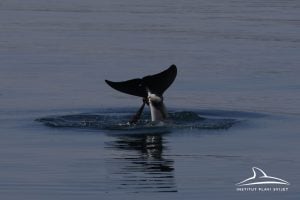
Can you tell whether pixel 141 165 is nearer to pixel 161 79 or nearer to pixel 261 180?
pixel 261 180

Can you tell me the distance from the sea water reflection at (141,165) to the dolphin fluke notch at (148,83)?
24.5 inches

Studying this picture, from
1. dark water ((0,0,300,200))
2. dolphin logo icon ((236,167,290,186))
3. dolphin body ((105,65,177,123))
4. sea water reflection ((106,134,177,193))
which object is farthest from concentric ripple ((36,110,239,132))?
dolphin logo icon ((236,167,290,186))

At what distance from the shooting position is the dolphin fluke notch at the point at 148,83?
55.6ft

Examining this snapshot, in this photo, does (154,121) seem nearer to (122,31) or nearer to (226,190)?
(226,190)

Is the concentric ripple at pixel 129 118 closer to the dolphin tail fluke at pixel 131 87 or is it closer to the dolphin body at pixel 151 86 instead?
the dolphin body at pixel 151 86

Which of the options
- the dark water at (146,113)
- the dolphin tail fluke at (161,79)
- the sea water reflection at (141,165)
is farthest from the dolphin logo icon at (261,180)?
the dolphin tail fluke at (161,79)

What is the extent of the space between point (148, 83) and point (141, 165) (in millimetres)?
2713

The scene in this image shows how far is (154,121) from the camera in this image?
17516mm

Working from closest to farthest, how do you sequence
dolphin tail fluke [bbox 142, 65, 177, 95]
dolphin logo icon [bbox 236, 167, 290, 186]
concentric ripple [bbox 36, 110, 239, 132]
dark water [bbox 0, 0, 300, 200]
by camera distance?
dolphin logo icon [bbox 236, 167, 290, 186]
dark water [bbox 0, 0, 300, 200]
dolphin tail fluke [bbox 142, 65, 177, 95]
concentric ripple [bbox 36, 110, 239, 132]

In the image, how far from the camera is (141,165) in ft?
47.7

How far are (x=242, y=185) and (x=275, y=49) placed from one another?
52.4 feet

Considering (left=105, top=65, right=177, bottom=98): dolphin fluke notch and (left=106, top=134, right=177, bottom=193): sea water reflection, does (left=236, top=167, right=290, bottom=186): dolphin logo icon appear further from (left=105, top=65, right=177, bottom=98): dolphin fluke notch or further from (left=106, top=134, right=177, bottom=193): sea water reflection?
(left=105, top=65, right=177, bottom=98): dolphin fluke notch

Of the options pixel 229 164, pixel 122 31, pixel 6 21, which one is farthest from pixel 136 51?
pixel 229 164

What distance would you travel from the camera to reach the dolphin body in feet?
55.6
